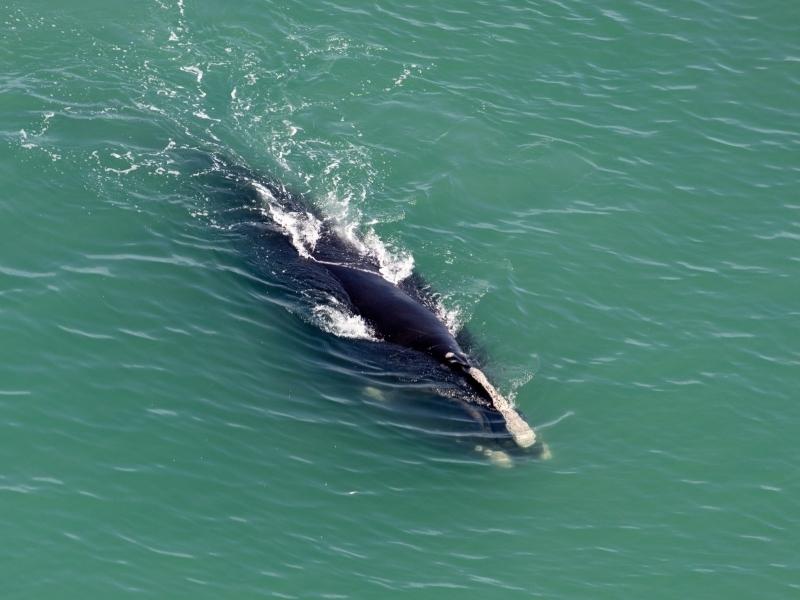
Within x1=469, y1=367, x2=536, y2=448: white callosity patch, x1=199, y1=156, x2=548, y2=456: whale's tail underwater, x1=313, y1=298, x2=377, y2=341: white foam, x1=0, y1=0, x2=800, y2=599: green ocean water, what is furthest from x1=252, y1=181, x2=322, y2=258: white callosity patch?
x1=469, y1=367, x2=536, y2=448: white callosity patch

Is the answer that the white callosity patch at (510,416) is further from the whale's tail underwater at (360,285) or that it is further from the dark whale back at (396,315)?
the dark whale back at (396,315)

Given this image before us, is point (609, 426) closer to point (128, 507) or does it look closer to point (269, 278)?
point (269, 278)

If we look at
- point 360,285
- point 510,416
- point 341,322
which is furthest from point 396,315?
point 510,416

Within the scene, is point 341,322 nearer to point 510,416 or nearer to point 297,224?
point 297,224

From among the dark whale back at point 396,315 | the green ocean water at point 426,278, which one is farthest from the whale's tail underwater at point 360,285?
the green ocean water at point 426,278

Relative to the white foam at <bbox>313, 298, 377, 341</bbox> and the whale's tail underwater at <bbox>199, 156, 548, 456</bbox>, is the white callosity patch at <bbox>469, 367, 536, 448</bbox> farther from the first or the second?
the white foam at <bbox>313, 298, 377, 341</bbox>

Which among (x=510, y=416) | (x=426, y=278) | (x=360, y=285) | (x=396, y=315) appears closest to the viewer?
(x=510, y=416)
